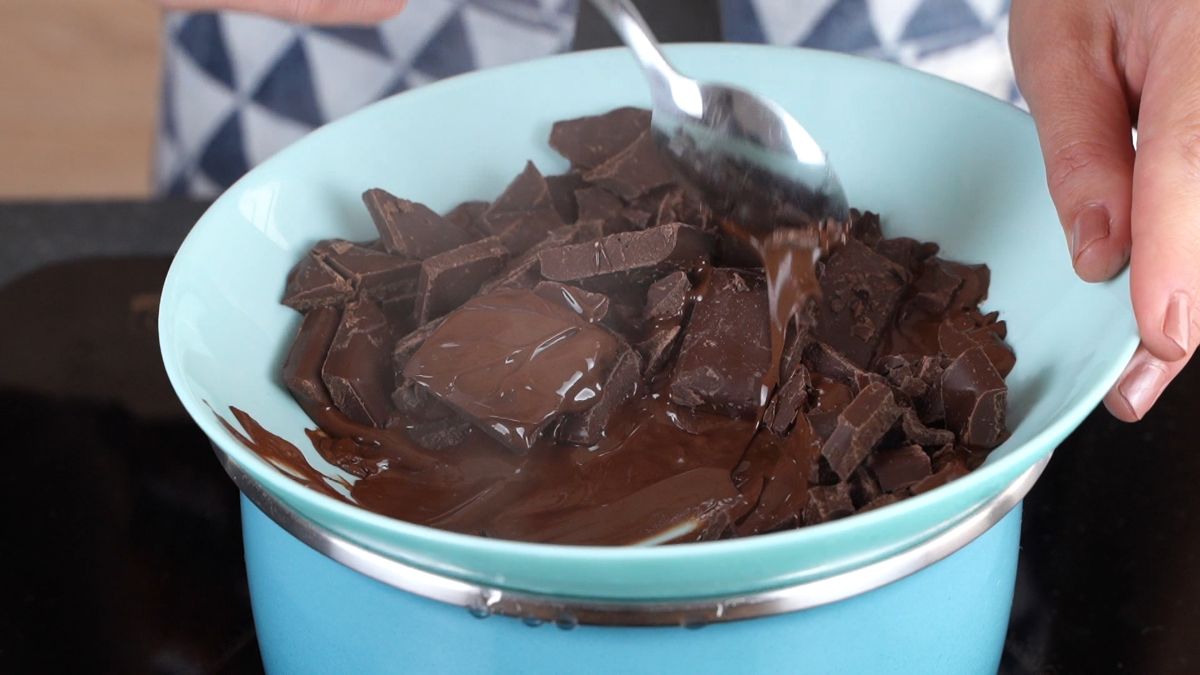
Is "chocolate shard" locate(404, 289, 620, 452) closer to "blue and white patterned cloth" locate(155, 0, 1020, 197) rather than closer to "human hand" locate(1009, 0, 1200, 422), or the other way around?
"human hand" locate(1009, 0, 1200, 422)

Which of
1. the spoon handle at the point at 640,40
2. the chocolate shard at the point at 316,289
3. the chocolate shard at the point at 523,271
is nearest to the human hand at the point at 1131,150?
the spoon handle at the point at 640,40

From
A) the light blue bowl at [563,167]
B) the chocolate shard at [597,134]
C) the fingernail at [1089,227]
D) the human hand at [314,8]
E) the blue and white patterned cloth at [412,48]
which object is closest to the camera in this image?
the light blue bowl at [563,167]

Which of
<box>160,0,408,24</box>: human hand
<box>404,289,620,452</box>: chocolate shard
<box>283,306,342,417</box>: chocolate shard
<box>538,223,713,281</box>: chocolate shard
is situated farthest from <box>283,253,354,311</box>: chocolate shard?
<box>160,0,408,24</box>: human hand

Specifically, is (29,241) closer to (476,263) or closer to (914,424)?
(476,263)

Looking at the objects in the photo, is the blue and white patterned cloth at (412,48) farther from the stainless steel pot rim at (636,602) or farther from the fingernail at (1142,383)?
the stainless steel pot rim at (636,602)

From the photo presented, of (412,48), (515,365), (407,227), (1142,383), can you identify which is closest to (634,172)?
(407,227)

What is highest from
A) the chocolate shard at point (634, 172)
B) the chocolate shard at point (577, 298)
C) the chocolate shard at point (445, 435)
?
the chocolate shard at point (634, 172)
